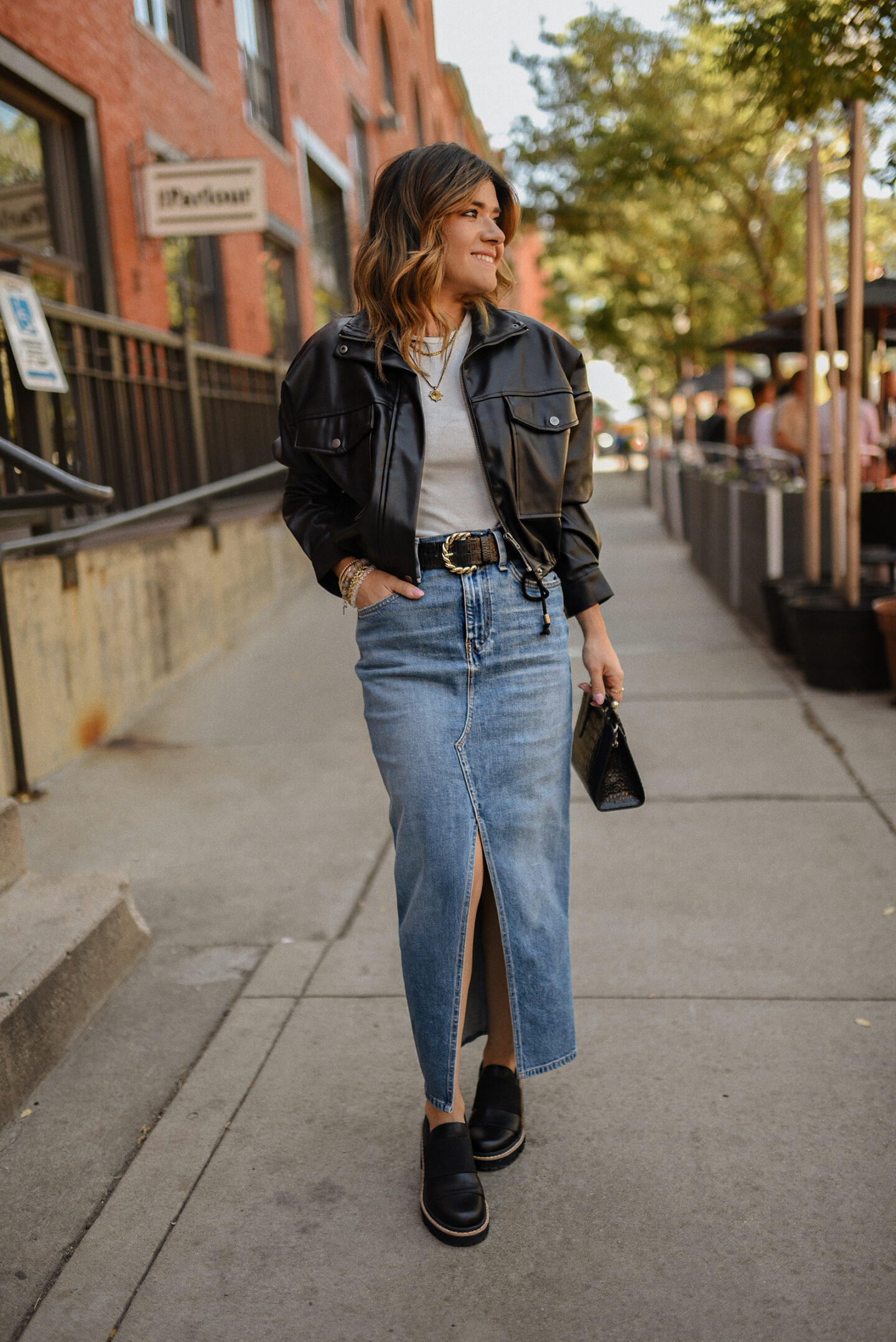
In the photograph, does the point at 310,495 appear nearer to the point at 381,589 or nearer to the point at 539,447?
the point at 381,589

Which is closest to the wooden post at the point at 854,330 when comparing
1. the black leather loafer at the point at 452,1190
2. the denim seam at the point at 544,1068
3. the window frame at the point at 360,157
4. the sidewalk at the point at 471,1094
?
the sidewalk at the point at 471,1094

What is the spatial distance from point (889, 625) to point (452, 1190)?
170 inches

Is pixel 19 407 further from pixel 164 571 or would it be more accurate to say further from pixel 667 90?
pixel 667 90

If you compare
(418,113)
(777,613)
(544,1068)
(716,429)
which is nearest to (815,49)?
(777,613)

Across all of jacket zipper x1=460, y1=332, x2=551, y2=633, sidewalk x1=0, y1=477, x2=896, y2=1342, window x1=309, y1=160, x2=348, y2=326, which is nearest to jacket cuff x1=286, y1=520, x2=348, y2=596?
jacket zipper x1=460, y1=332, x2=551, y2=633

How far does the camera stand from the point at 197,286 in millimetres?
11398

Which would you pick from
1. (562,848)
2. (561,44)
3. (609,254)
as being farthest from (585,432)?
(609,254)

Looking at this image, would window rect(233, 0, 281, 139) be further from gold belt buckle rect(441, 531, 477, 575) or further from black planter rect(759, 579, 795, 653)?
gold belt buckle rect(441, 531, 477, 575)

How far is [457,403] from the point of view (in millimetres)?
2283

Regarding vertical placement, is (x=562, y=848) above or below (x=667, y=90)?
below

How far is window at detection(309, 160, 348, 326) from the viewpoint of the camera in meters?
16.3

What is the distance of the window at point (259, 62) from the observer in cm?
1314

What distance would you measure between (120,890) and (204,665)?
410 centimetres

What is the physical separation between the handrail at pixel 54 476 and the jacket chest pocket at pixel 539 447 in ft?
7.78
